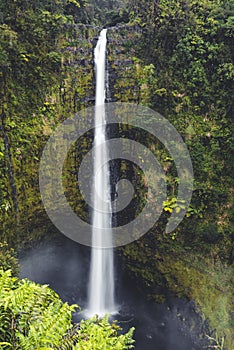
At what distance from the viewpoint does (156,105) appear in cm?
1154

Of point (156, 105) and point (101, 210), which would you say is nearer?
point (156, 105)

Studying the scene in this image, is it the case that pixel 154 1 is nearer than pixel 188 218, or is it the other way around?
pixel 188 218

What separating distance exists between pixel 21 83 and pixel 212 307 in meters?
9.24

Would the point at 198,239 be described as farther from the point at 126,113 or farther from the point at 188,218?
the point at 126,113

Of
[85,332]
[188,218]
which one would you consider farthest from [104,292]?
[85,332]

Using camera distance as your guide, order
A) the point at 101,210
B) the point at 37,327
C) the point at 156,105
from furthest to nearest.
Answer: the point at 101,210
the point at 156,105
the point at 37,327

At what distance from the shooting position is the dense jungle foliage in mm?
10367

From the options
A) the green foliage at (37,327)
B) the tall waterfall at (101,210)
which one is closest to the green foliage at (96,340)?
the green foliage at (37,327)

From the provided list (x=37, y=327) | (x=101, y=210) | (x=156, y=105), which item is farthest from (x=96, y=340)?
(x=156, y=105)

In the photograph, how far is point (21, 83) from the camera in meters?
10.9

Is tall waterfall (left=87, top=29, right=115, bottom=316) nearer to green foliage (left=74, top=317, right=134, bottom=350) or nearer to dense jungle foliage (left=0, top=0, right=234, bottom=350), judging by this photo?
dense jungle foliage (left=0, top=0, right=234, bottom=350)

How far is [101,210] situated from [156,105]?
4.25 metres

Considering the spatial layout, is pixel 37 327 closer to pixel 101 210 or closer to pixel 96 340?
pixel 96 340

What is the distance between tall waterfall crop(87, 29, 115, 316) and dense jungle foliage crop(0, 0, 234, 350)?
1.28ft
